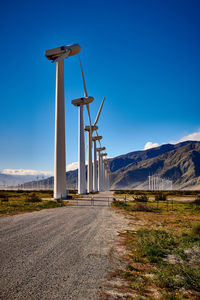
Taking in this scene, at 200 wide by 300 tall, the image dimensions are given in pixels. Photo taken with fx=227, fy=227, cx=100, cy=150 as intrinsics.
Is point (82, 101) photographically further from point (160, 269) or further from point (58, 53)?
point (160, 269)

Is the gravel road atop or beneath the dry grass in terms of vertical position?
atop

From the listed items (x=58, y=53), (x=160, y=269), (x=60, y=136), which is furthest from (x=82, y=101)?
(x=160, y=269)

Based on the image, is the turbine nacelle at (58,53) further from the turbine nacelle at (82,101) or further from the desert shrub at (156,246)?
the desert shrub at (156,246)

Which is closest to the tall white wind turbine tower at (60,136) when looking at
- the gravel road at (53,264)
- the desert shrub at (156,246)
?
the gravel road at (53,264)

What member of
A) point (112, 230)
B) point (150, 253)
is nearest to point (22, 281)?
point (150, 253)

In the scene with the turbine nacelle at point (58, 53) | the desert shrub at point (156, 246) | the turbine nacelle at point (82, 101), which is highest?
the turbine nacelle at point (58, 53)

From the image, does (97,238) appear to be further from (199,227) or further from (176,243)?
(199,227)

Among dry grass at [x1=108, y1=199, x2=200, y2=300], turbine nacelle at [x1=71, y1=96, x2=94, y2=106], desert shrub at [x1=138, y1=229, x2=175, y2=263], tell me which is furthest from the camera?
turbine nacelle at [x1=71, y1=96, x2=94, y2=106]

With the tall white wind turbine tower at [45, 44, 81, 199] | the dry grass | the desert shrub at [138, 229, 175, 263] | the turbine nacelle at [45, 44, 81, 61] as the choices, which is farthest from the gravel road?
the turbine nacelle at [45, 44, 81, 61]

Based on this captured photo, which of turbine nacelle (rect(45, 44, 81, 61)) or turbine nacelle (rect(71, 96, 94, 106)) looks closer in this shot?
turbine nacelle (rect(45, 44, 81, 61))

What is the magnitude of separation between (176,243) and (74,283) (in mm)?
6028

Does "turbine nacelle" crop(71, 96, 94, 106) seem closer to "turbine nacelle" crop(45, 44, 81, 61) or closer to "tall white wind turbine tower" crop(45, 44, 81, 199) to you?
"turbine nacelle" crop(45, 44, 81, 61)

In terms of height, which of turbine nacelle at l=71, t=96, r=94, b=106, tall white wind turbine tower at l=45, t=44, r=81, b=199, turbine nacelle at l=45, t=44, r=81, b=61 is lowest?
tall white wind turbine tower at l=45, t=44, r=81, b=199

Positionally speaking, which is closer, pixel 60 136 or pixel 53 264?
pixel 53 264
